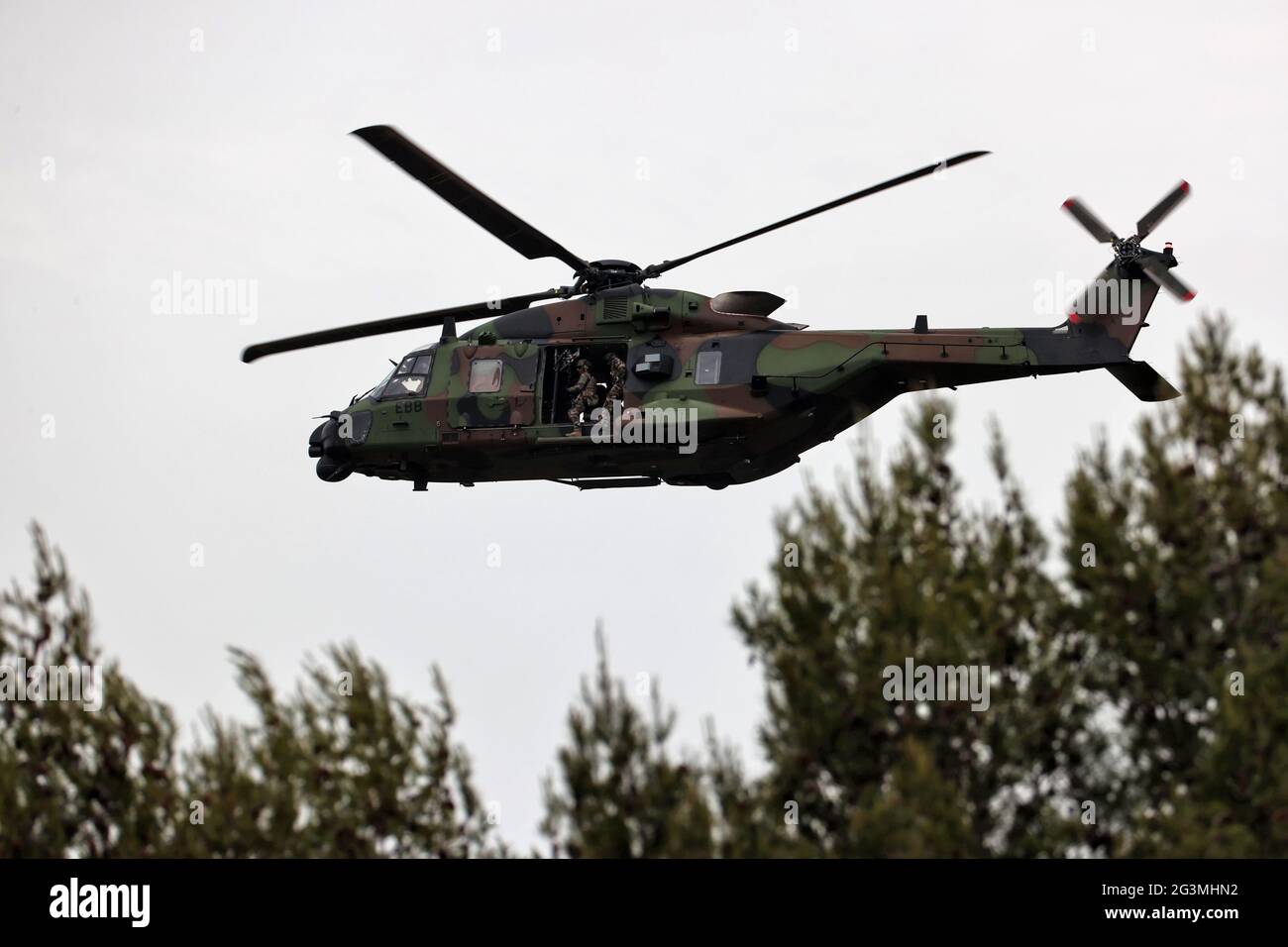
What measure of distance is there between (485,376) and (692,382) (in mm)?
3555

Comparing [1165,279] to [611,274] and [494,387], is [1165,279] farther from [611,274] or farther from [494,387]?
[494,387]

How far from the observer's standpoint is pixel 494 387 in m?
37.4

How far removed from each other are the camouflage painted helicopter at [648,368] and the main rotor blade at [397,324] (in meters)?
0.03

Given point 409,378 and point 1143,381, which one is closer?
point 1143,381

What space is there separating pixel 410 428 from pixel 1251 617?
13412 mm

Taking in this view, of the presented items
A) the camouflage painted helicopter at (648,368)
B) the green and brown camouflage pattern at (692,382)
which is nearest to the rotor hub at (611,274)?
the camouflage painted helicopter at (648,368)

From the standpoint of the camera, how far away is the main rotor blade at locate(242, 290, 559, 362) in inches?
1467

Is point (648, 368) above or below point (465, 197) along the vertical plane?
below

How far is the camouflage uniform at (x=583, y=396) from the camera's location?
120ft

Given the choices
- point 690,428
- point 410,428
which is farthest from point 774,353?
point 410,428

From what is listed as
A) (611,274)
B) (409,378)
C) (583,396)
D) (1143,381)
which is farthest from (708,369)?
(1143,381)

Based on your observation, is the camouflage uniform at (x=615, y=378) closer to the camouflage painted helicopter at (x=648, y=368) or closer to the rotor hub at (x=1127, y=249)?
the camouflage painted helicopter at (x=648, y=368)

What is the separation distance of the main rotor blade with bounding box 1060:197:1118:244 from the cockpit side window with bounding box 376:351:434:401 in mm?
10337
